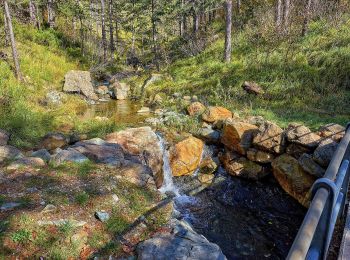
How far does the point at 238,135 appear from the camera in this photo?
8.80 meters

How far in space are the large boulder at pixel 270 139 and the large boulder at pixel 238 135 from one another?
1.08ft

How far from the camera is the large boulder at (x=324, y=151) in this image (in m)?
6.97

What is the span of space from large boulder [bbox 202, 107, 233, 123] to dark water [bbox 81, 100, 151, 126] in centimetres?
235

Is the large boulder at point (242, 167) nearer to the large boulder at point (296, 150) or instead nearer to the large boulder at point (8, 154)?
the large boulder at point (296, 150)

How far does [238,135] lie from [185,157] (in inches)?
63.7

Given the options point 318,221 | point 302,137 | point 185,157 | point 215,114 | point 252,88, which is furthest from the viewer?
point 252,88

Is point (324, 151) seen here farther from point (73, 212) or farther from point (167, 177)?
point (73, 212)

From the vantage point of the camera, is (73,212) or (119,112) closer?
(73,212)

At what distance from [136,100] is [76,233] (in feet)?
36.6

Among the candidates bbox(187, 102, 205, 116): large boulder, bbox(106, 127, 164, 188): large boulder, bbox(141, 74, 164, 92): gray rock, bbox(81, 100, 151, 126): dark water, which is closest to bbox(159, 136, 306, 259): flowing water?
bbox(106, 127, 164, 188): large boulder

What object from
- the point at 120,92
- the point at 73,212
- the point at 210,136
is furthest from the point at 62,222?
the point at 120,92

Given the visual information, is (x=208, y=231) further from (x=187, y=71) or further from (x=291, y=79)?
(x=187, y=71)

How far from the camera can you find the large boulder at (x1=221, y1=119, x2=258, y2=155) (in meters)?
8.74

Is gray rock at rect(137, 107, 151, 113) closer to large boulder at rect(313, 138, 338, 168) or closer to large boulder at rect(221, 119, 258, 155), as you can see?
large boulder at rect(221, 119, 258, 155)
